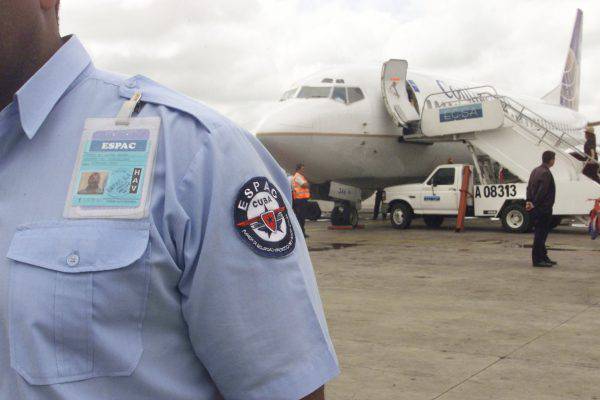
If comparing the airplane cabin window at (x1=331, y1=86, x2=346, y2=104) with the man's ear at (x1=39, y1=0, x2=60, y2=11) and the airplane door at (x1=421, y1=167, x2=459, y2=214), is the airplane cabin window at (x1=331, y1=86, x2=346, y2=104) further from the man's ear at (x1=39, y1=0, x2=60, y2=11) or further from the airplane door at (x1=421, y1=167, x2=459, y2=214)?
the man's ear at (x1=39, y1=0, x2=60, y2=11)

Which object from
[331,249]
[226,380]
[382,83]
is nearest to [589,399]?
[226,380]

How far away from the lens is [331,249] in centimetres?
1227

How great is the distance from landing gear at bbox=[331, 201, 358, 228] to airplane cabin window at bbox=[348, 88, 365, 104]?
2.94 m

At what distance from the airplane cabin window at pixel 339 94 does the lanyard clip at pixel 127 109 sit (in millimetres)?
14168

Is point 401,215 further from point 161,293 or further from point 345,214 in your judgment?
point 161,293

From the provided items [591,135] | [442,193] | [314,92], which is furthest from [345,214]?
[591,135]

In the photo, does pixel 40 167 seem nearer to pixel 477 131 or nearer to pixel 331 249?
pixel 331 249

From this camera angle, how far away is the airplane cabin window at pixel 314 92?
15.3 m

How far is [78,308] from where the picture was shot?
1.09 meters

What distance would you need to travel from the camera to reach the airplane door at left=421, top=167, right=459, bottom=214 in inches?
622

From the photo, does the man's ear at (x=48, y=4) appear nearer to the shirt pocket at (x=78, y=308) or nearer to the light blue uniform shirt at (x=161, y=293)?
the light blue uniform shirt at (x=161, y=293)

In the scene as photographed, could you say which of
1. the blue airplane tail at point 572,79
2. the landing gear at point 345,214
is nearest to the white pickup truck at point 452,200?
the landing gear at point 345,214

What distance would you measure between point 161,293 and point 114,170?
0.23 metres

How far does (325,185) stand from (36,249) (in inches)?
620
